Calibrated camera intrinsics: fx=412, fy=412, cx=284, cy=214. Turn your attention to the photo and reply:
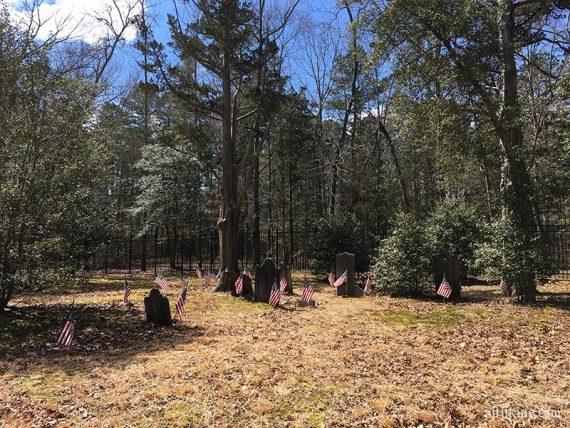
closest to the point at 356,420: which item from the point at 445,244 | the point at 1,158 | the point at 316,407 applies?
the point at 316,407

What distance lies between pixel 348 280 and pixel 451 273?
2.57m

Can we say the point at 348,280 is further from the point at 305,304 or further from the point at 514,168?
the point at 514,168

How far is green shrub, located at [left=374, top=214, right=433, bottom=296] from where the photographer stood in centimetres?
1045

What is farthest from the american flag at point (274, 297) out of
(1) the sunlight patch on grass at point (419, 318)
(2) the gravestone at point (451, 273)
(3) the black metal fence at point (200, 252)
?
(3) the black metal fence at point (200, 252)

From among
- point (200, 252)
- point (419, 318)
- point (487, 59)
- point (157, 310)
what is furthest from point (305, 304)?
point (200, 252)

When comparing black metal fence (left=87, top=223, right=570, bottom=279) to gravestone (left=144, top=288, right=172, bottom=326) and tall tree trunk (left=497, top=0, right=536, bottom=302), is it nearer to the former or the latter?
tall tree trunk (left=497, top=0, right=536, bottom=302)

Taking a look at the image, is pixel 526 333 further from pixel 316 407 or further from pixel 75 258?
pixel 75 258

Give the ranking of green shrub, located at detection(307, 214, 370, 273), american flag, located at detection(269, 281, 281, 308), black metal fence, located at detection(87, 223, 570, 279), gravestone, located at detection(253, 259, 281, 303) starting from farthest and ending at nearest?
black metal fence, located at detection(87, 223, 570, 279)
green shrub, located at detection(307, 214, 370, 273)
gravestone, located at detection(253, 259, 281, 303)
american flag, located at detection(269, 281, 281, 308)

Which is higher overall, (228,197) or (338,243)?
(228,197)

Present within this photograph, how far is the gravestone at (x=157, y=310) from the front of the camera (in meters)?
7.09

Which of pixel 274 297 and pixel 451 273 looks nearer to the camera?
pixel 274 297

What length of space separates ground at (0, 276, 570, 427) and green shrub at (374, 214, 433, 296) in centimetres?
228

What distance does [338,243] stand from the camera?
14148 millimetres

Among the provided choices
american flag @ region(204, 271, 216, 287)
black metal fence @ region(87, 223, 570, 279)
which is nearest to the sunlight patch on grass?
american flag @ region(204, 271, 216, 287)
